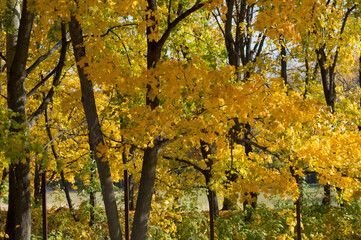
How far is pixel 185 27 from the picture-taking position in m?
6.17

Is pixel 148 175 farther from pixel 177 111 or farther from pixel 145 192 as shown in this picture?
pixel 177 111

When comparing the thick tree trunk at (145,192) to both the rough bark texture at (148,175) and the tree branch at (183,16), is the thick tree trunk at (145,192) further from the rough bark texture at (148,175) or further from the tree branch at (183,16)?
the tree branch at (183,16)

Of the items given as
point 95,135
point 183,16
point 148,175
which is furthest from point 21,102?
point 183,16

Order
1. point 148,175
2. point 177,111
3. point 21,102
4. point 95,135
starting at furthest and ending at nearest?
point 21,102
point 148,175
point 95,135
point 177,111

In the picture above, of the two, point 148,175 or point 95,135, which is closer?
point 95,135

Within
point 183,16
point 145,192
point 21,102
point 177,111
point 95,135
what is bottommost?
point 145,192

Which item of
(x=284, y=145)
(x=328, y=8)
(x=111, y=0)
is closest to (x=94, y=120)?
(x=111, y=0)

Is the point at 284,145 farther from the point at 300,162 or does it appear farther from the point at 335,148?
the point at 335,148

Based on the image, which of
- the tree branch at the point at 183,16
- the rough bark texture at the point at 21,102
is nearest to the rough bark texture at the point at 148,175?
the tree branch at the point at 183,16

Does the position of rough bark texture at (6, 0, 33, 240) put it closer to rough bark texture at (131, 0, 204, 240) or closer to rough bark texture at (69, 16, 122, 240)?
rough bark texture at (69, 16, 122, 240)

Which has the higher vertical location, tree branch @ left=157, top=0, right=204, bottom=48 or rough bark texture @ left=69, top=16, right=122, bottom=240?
tree branch @ left=157, top=0, right=204, bottom=48

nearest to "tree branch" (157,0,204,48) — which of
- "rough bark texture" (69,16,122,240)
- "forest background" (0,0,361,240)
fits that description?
"forest background" (0,0,361,240)

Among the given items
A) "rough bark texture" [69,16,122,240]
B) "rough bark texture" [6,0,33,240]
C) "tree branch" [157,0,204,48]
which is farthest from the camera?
"rough bark texture" [6,0,33,240]

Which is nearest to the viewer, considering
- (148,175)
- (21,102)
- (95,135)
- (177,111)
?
(177,111)
